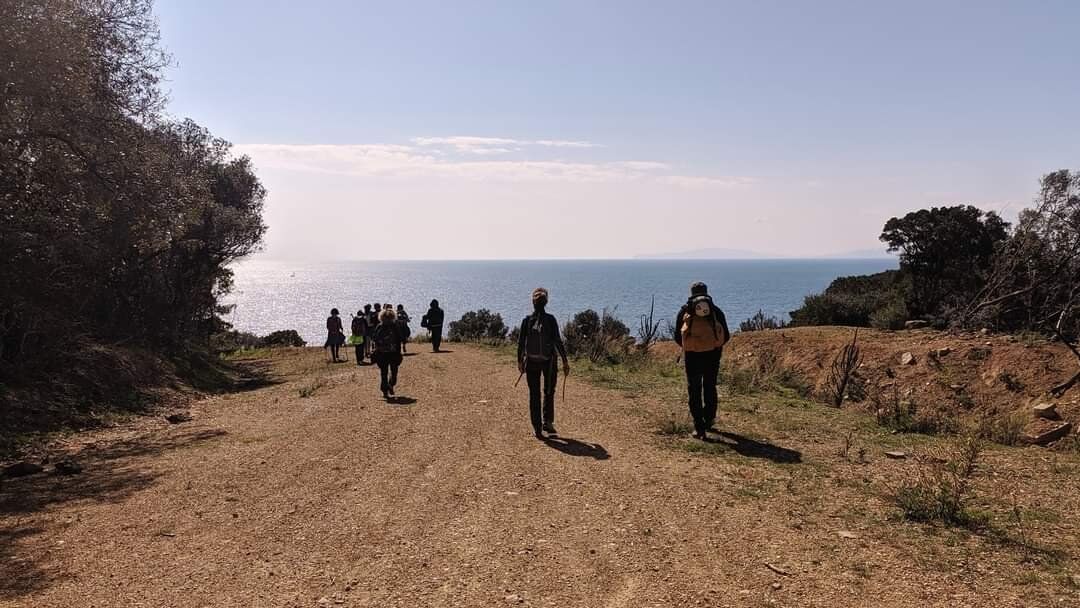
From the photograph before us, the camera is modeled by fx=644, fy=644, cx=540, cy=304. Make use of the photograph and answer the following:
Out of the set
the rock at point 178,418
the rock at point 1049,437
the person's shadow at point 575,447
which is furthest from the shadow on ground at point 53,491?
the rock at point 1049,437

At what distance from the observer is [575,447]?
894 centimetres

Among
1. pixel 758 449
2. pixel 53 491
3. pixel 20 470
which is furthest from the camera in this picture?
pixel 758 449

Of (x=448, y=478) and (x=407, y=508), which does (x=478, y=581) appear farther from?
(x=448, y=478)

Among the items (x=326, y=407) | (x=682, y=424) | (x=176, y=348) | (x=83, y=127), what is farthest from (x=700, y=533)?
(x=176, y=348)

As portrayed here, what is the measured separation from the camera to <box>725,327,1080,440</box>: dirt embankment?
1391 centimetres

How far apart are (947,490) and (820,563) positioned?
6.60 ft

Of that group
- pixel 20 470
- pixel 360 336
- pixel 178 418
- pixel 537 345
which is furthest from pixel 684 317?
pixel 360 336

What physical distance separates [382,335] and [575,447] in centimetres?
670

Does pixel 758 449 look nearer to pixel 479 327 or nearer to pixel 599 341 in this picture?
pixel 599 341

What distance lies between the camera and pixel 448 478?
7.47 m

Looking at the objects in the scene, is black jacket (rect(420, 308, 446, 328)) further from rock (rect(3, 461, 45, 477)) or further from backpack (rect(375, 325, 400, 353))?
rock (rect(3, 461, 45, 477))

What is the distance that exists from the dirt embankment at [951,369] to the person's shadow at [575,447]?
21.2ft

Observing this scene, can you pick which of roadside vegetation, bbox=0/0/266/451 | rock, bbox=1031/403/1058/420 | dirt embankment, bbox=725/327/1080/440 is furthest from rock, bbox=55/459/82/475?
rock, bbox=1031/403/1058/420

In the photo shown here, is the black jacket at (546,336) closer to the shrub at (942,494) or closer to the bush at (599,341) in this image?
the shrub at (942,494)
